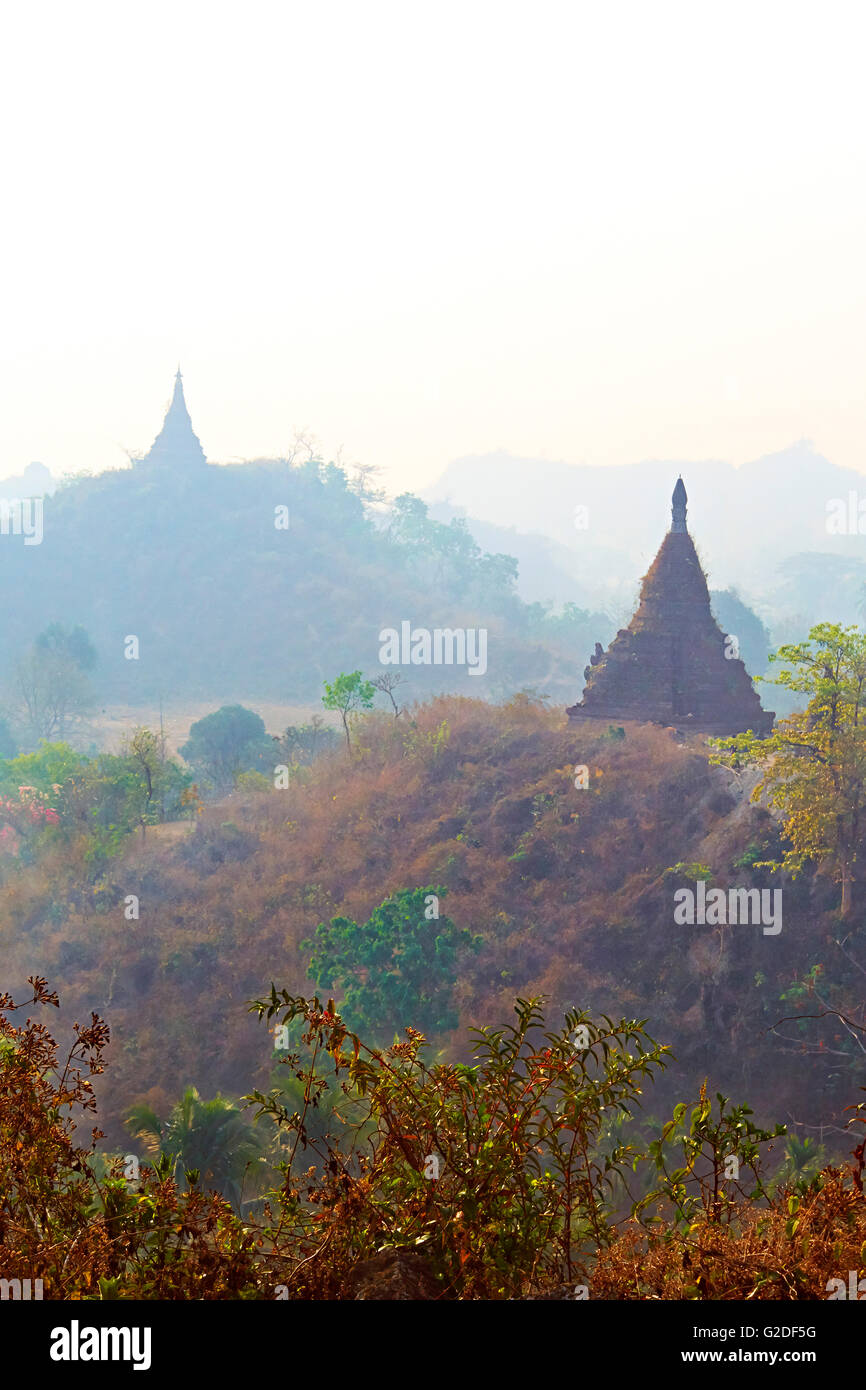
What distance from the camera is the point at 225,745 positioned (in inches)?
2028

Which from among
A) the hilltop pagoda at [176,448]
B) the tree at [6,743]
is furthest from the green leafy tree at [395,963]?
the hilltop pagoda at [176,448]

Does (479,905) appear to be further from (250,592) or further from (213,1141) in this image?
(250,592)

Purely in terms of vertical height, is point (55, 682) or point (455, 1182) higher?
point (55, 682)

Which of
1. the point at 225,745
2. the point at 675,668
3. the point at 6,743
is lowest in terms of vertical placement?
the point at 225,745

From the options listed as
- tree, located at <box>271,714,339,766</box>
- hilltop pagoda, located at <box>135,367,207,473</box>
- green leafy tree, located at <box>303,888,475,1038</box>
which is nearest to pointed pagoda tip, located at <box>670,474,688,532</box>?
green leafy tree, located at <box>303,888,475,1038</box>

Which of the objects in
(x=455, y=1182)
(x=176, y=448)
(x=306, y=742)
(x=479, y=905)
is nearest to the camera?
(x=455, y=1182)

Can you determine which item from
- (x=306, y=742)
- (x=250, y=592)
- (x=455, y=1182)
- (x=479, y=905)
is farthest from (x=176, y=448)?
(x=455, y=1182)

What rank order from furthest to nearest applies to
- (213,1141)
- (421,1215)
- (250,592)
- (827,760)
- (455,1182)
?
(250,592) → (827,760) → (213,1141) → (455,1182) → (421,1215)

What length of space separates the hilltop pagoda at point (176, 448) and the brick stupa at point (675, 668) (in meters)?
68.7

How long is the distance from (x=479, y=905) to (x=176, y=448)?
7703 cm

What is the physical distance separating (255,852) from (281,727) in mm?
41755

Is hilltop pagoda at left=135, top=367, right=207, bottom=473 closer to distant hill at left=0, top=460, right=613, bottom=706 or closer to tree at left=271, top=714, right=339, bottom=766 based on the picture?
distant hill at left=0, top=460, right=613, bottom=706

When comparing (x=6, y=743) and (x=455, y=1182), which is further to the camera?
(x=6, y=743)
